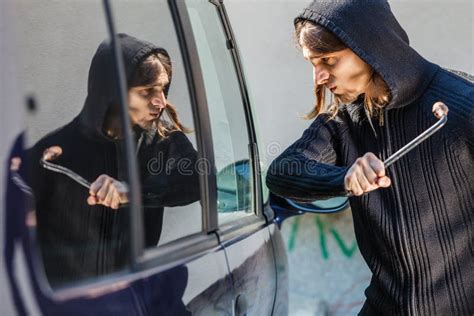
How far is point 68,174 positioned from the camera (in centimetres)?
110

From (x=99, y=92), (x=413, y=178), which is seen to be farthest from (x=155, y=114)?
(x=413, y=178)

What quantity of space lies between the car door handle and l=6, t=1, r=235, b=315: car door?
79 mm

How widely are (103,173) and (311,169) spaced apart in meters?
0.86

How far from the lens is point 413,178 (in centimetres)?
183

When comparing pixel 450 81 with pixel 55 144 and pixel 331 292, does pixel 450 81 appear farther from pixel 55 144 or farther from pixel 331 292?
pixel 331 292

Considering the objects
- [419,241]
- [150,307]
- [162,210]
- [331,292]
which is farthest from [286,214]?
[331,292]

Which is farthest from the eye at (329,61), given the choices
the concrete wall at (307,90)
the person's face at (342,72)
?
the concrete wall at (307,90)

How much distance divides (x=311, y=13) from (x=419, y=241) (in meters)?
0.74

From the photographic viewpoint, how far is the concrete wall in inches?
172

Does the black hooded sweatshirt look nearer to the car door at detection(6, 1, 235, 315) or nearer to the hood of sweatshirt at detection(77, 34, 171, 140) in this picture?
the car door at detection(6, 1, 235, 315)

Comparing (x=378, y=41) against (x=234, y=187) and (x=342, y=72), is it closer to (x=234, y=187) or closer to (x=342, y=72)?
(x=342, y=72)

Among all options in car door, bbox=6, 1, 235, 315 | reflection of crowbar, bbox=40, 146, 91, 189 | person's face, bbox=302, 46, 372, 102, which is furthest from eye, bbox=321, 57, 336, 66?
reflection of crowbar, bbox=40, 146, 91, 189

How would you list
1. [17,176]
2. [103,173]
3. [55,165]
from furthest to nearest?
[103,173] < [55,165] < [17,176]

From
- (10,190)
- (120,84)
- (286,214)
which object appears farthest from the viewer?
(286,214)
